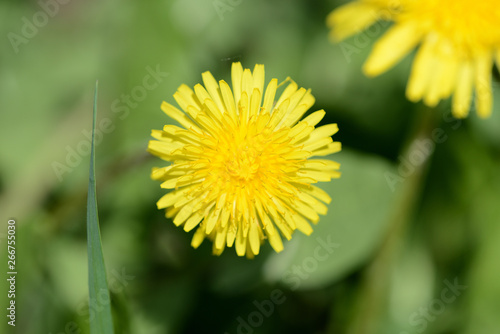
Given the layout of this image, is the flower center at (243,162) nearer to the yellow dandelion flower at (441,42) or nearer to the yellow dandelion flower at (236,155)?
the yellow dandelion flower at (236,155)

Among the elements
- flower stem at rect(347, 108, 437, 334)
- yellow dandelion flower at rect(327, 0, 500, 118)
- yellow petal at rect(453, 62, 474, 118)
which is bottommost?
flower stem at rect(347, 108, 437, 334)

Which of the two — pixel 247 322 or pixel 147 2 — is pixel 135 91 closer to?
pixel 147 2

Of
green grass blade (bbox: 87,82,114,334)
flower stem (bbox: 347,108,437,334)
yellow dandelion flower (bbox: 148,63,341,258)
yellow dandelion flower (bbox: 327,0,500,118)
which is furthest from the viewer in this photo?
flower stem (bbox: 347,108,437,334)

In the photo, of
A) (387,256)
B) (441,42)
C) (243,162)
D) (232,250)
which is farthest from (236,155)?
(387,256)

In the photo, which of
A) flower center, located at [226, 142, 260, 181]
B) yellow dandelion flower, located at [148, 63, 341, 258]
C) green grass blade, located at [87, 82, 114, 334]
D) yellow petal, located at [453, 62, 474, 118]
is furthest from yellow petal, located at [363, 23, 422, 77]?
green grass blade, located at [87, 82, 114, 334]

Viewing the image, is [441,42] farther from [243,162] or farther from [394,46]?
[243,162]

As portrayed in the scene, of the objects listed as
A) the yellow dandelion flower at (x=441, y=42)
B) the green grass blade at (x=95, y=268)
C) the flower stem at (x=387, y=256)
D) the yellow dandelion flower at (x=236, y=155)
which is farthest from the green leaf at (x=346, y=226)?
the green grass blade at (x=95, y=268)

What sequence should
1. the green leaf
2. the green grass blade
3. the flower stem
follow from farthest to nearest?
the flower stem, the green leaf, the green grass blade

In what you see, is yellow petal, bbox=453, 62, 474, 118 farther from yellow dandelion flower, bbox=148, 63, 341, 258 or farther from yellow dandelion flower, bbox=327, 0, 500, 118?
yellow dandelion flower, bbox=148, 63, 341, 258
